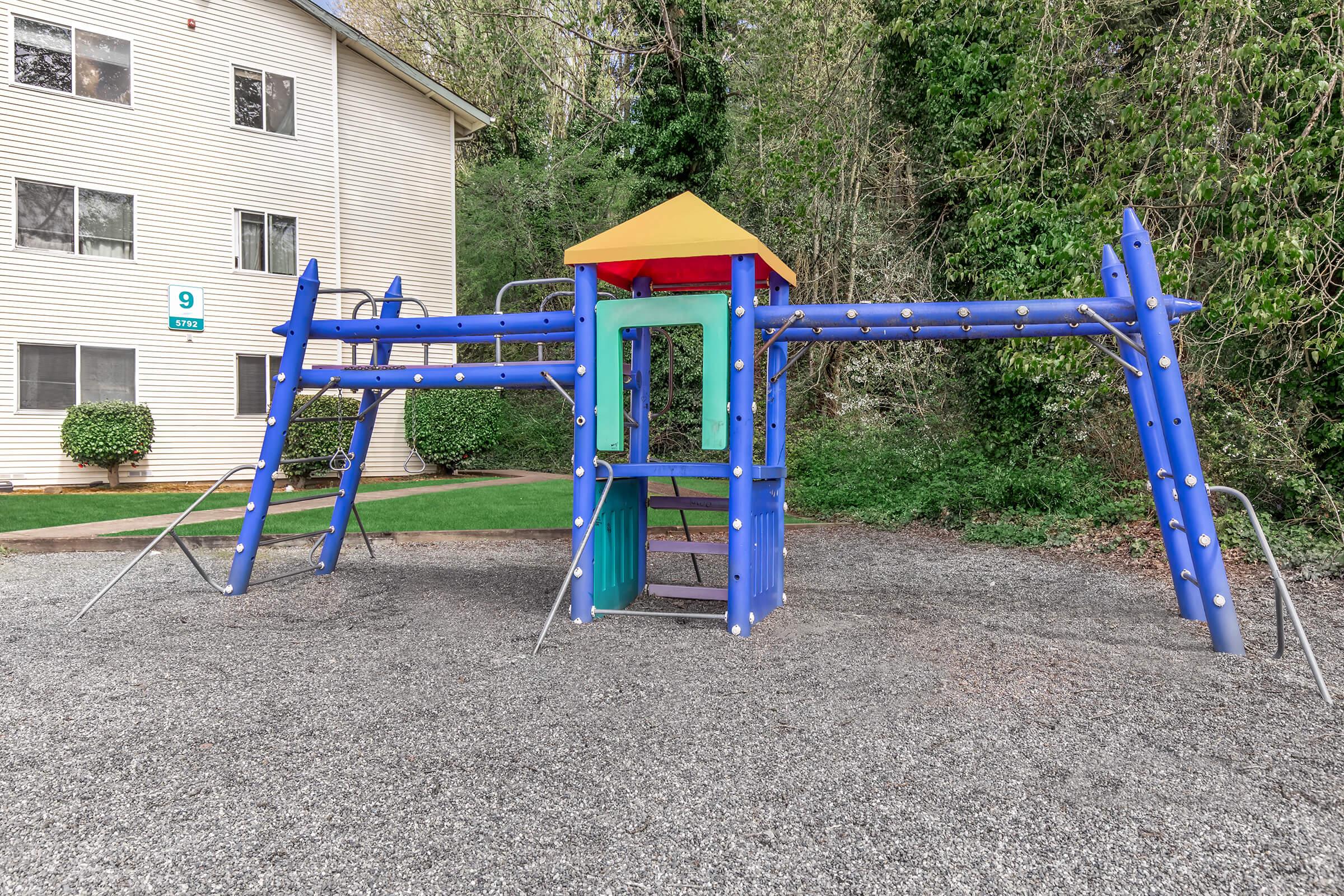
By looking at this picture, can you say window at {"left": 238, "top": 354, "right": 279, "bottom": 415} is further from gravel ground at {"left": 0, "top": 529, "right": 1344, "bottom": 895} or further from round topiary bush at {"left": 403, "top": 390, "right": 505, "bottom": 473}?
gravel ground at {"left": 0, "top": 529, "right": 1344, "bottom": 895}

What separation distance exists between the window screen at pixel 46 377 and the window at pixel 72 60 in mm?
3888

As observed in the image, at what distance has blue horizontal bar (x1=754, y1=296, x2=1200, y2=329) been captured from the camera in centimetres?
444

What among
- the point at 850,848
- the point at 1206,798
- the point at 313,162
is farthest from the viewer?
the point at 313,162

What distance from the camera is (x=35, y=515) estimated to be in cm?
980

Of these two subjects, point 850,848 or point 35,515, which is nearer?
point 850,848

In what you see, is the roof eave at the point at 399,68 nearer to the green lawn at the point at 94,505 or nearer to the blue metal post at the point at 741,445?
the green lawn at the point at 94,505

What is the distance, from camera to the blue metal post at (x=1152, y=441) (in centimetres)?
488

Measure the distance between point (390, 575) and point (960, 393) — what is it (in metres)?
7.83

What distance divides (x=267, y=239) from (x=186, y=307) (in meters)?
1.76

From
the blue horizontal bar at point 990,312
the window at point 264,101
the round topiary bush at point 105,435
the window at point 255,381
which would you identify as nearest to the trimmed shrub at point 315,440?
the window at point 255,381

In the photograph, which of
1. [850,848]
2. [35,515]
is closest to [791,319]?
[850,848]

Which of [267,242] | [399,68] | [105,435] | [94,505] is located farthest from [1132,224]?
[399,68]

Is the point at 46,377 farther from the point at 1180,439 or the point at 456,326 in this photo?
the point at 1180,439

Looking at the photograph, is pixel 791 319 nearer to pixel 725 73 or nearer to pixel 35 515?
pixel 35 515
